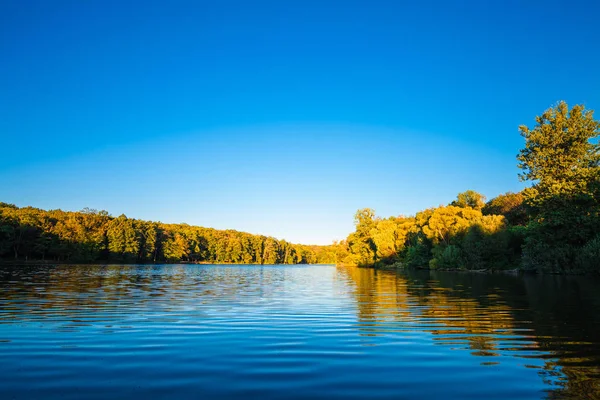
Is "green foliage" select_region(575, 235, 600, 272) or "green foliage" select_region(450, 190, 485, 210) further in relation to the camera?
"green foliage" select_region(450, 190, 485, 210)

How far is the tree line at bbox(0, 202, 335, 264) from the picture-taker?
10012 cm

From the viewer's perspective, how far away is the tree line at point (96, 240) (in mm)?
100125

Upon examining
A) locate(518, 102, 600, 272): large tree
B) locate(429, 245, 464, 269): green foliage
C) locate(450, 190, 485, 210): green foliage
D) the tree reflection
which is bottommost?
the tree reflection

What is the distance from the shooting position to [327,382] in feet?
22.0

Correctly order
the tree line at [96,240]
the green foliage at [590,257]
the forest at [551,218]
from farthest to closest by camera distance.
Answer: the tree line at [96,240], the forest at [551,218], the green foliage at [590,257]

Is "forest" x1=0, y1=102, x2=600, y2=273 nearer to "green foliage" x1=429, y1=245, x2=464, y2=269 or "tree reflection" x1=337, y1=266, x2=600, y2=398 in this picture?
"green foliage" x1=429, y1=245, x2=464, y2=269

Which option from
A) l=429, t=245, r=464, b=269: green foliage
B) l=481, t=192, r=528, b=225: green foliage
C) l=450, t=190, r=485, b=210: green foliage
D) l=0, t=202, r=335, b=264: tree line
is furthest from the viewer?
l=450, t=190, r=485, b=210: green foliage

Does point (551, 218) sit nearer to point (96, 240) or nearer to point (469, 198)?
point (469, 198)

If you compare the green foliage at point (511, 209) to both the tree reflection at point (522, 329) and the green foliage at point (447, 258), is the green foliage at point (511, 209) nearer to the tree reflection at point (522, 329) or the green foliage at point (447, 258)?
the green foliage at point (447, 258)

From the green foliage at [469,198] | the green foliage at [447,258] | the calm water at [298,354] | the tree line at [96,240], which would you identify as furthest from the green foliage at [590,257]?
the tree line at [96,240]

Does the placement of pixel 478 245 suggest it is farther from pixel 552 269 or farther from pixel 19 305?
pixel 19 305

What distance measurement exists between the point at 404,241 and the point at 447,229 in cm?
2245

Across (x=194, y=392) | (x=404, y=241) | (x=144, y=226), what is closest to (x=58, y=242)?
(x=144, y=226)

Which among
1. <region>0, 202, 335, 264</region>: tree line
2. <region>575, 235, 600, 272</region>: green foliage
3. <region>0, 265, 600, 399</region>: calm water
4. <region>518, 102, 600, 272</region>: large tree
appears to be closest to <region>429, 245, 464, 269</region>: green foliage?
<region>518, 102, 600, 272</region>: large tree
